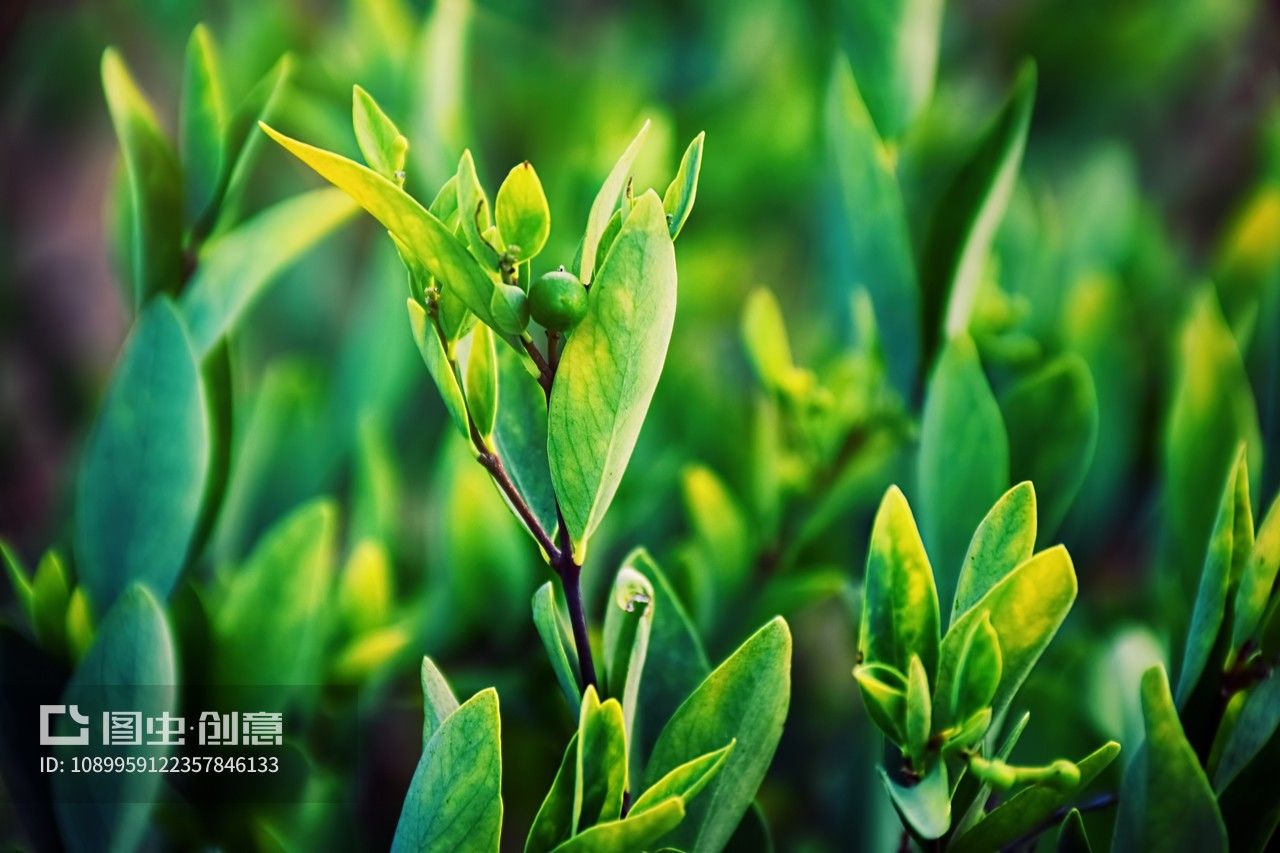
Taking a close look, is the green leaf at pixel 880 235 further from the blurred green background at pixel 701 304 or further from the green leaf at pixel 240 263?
the green leaf at pixel 240 263

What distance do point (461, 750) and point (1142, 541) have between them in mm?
516

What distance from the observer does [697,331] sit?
0.82 metres

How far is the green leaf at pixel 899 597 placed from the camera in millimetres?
381

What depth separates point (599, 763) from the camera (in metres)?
0.38

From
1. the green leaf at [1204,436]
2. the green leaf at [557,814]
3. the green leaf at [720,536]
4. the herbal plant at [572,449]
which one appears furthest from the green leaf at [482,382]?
the green leaf at [1204,436]

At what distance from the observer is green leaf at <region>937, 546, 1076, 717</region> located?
35cm

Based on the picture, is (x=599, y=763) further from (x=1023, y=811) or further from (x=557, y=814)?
(x=1023, y=811)

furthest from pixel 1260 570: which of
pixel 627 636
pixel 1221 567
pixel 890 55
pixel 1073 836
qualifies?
pixel 890 55

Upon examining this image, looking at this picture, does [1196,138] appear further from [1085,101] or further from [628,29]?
[628,29]

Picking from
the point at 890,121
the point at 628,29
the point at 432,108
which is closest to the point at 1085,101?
the point at 628,29

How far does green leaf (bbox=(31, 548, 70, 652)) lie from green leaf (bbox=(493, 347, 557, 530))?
22cm

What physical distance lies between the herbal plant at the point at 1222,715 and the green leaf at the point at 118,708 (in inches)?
13.9

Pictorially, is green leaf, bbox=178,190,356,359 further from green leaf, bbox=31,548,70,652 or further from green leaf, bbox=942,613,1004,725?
green leaf, bbox=942,613,1004,725

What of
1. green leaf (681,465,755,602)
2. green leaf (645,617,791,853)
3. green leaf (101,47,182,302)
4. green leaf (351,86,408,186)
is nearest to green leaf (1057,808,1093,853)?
green leaf (645,617,791,853)
